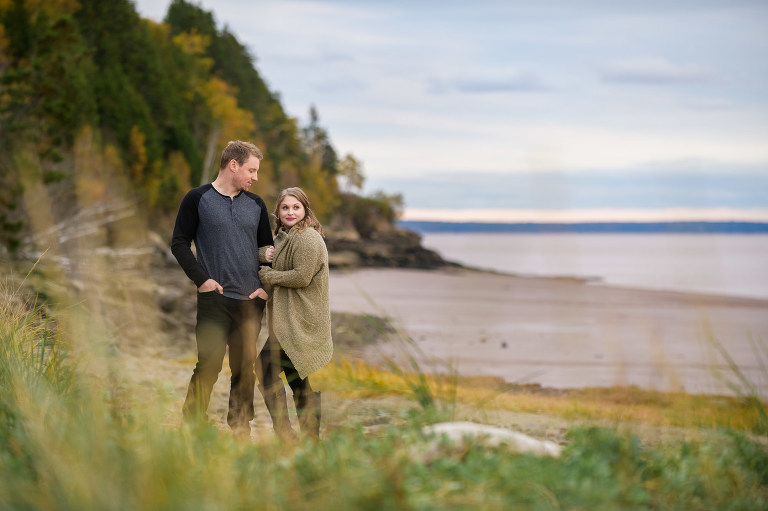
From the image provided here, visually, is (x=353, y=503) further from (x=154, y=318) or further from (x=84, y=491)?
(x=154, y=318)

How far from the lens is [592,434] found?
386 centimetres

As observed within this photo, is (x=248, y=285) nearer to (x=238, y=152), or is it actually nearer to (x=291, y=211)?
(x=291, y=211)

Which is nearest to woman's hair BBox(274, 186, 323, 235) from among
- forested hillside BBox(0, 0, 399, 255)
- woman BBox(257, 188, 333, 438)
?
woman BBox(257, 188, 333, 438)

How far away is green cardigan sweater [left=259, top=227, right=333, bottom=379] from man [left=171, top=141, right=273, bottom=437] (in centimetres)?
14

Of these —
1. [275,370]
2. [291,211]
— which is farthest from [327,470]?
[291,211]

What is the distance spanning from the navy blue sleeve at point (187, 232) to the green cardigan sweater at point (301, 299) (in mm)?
435

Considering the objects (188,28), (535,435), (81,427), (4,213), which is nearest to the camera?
(81,427)

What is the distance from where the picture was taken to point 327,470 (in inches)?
128

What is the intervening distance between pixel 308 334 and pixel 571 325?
63.1 feet

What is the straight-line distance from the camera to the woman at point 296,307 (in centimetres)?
511

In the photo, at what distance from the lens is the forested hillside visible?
23.4 m

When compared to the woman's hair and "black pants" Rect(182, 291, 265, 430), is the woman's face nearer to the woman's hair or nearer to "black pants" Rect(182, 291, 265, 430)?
the woman's hair

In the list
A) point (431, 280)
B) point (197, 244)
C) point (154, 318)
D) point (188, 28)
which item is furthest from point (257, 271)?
point (188, 28)

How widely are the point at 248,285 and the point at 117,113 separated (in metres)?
36.7
